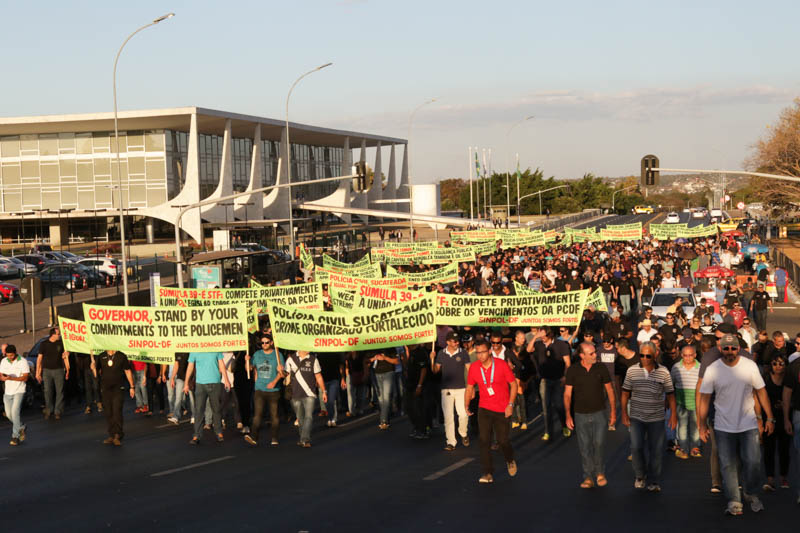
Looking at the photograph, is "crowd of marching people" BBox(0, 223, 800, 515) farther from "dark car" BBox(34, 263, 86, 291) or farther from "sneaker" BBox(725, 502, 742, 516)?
"dark car" BBox(34, 263, 86, 291)

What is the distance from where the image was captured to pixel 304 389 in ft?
41.8

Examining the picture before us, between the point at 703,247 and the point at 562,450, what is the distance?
2981 centimetres

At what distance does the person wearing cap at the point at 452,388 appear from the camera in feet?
40.8

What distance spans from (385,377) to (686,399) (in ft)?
14.6

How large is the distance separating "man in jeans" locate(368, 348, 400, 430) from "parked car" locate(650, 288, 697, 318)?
11.2 m

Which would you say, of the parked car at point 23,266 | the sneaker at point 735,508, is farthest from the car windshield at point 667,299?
the parked car at point 23,266

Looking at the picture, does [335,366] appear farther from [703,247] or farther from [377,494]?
[703,247]

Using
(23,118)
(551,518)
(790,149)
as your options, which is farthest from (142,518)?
(23,118)

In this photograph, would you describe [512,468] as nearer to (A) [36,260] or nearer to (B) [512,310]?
(B) [512,310]

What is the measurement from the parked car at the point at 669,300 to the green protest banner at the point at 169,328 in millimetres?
12729

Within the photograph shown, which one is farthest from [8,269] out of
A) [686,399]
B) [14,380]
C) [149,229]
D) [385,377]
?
[686,399]

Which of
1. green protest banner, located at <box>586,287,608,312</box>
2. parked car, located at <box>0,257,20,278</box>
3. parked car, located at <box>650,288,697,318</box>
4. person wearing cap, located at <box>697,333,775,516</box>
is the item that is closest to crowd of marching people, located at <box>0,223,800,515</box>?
person wearing cap, located at <box>697,333,775,516</box>

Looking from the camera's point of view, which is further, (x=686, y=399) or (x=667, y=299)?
(x=667, y=299)

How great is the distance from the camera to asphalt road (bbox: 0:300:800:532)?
8531 mm
